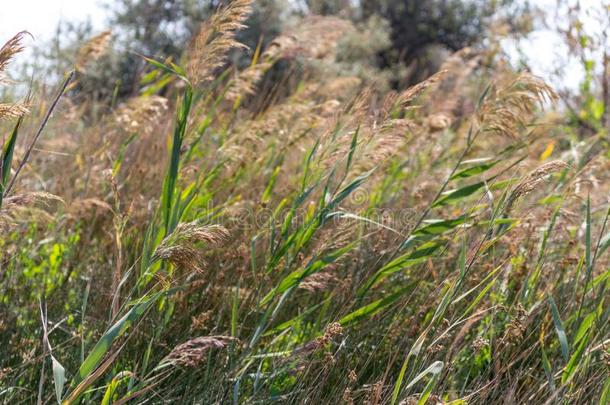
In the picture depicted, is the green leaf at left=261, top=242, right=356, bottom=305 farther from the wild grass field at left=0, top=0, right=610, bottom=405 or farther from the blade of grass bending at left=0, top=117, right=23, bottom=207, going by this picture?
the blade of grass bending at left=0, top=117, right=23, bottom=207

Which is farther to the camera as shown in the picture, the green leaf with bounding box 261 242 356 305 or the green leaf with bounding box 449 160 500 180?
the green leaf with bounding box 449 160 500 180

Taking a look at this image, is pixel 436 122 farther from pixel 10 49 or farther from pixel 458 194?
pixel 10 49

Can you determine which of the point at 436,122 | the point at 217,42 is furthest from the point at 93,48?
the point at 436,122

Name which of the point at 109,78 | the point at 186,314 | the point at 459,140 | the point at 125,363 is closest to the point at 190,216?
the point at 186,314

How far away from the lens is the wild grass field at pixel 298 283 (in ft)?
6.70

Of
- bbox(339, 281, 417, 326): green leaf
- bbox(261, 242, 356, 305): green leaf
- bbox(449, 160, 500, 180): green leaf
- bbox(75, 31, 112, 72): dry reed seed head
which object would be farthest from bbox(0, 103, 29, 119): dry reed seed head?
bbox(75, 31, 112, 72): dry reed seed head

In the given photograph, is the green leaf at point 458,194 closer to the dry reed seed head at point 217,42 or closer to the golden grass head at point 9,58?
the dry reed seed head at point 217,42

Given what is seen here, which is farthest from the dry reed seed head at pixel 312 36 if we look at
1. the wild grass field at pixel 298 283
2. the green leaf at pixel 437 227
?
the green leaf at pixel 437 227

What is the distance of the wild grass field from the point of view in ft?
6.70

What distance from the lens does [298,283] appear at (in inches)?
92.6

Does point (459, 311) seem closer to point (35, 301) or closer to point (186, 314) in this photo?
point (186, 314)

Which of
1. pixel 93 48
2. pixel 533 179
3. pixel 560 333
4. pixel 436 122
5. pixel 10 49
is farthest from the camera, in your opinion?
pixel 436 122

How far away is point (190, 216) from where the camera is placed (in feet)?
9.20

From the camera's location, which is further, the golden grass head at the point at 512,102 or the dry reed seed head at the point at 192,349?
the golden grass head at the point at 512,102
